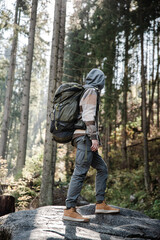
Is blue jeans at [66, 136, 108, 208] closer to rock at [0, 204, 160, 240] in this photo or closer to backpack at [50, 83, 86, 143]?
backpack at [50, 83, 86, 143]

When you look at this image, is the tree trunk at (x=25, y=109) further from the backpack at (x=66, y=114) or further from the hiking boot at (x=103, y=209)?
the backpack at (x=66, y=114)

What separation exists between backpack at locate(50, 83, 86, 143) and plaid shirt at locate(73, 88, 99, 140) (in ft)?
0.32

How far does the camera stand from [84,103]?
11.8 ft

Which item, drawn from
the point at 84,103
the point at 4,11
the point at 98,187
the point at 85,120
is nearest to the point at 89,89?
the point at 84,103

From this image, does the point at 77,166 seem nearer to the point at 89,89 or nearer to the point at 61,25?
the point at 89,89

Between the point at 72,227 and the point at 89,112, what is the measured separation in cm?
162

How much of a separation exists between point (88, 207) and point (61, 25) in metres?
6.03

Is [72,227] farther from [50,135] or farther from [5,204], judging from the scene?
[50,135]

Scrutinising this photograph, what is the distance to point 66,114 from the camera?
141 inches

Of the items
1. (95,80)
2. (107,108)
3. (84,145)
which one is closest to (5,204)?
(84,145)

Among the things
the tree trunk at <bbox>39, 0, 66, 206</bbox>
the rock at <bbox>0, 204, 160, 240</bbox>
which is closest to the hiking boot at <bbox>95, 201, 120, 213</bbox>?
the rock at <bbox>0, 204, 160, 240</bbox>

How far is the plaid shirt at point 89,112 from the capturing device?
352 cm

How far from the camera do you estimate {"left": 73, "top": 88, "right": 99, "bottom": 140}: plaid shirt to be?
3.52m

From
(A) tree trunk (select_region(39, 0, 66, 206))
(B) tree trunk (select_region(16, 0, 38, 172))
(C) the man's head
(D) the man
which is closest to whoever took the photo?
(D) the man
